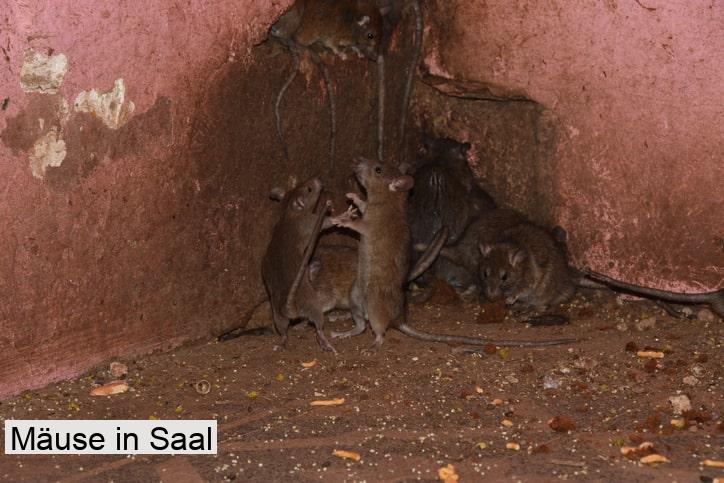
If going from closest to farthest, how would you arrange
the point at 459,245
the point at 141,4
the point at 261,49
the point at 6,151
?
the point at 6,151, the point at 141,4, the point at 261,49, the point at 459,245

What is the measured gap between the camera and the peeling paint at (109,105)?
18.6ft

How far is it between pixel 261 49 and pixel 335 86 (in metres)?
0.76

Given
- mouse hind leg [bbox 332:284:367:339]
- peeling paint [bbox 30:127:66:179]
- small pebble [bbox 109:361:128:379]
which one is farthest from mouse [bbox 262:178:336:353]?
peeling paint [bbox 30:127:66:179]

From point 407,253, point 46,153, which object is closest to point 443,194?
point 407,253

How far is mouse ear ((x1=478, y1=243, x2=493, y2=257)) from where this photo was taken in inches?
303

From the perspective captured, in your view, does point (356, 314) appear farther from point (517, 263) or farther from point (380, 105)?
point (380, 105)

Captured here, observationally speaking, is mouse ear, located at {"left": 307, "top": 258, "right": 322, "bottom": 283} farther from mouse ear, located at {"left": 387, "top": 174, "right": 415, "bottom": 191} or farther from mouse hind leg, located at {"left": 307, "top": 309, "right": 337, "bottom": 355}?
mouse ear, located at {"left": 387, "top": 174, "right": 415, "bottom": 191}

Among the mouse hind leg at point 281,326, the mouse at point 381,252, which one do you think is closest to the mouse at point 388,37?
the mouse at point 381,252

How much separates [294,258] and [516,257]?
1641 mm

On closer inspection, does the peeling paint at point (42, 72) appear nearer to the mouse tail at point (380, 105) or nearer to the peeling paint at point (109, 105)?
the peeling paint at point (109, 105)

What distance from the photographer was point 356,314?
A: 22.9 ft

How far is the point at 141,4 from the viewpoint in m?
5.79

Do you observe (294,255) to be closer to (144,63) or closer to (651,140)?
(144,63)

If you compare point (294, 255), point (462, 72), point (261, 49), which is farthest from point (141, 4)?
point (462, 72)
